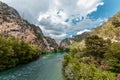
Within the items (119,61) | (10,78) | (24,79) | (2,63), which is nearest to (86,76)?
(119,61)

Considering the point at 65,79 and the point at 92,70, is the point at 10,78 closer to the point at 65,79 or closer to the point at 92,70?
the point at 65,79

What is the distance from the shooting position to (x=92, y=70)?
47281 millimetres

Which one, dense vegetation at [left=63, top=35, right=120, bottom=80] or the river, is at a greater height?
dense vegetation at [left=63, top=35, right=120, bottom=80]

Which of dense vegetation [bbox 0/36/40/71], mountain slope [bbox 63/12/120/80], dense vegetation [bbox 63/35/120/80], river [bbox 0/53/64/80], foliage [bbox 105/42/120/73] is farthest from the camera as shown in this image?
dense vegetation [bbox 0/36/40/71]

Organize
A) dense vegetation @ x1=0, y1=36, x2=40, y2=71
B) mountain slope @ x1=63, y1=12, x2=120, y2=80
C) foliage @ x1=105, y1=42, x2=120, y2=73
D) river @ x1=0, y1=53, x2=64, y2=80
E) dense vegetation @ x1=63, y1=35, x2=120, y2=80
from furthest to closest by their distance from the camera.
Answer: dense vegetation @ x1=0, y1=36, x2=40, y2=71, river @ x1=0, y1=53, x2=64, y2=80, foliage @ x1=105, y1=42, x2=120, y2=73, mountain slope @ x1=63, y1=12, x2=120, y2=80, dense vegetation @ x1=63, y1=35, x2=120, y2=80

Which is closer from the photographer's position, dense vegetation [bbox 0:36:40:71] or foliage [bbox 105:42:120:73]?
foliage [bbox 105:42:120:73]

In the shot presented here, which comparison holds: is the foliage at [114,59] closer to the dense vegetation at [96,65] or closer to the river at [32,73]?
the dense vegetation at [96,65]

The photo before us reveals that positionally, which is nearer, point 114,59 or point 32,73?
point 114,59

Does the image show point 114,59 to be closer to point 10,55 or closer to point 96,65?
point 96,65

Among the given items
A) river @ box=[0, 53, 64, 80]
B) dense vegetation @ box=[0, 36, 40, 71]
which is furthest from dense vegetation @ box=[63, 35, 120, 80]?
dense vegetation @ box=[0, 36, 40, 71]

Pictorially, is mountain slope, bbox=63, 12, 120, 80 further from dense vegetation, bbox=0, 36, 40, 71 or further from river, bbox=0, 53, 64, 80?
dense vegetation, bbox=0, 36, 40, 71

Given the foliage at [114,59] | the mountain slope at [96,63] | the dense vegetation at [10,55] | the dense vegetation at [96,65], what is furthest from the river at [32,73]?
the foliage at [114,59]

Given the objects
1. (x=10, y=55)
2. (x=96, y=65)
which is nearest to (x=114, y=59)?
(x=96, y=65)

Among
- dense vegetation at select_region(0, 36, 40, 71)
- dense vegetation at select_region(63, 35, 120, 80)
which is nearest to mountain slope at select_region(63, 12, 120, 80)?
dense vegetation at select_region(63, 35, 120, 80)
